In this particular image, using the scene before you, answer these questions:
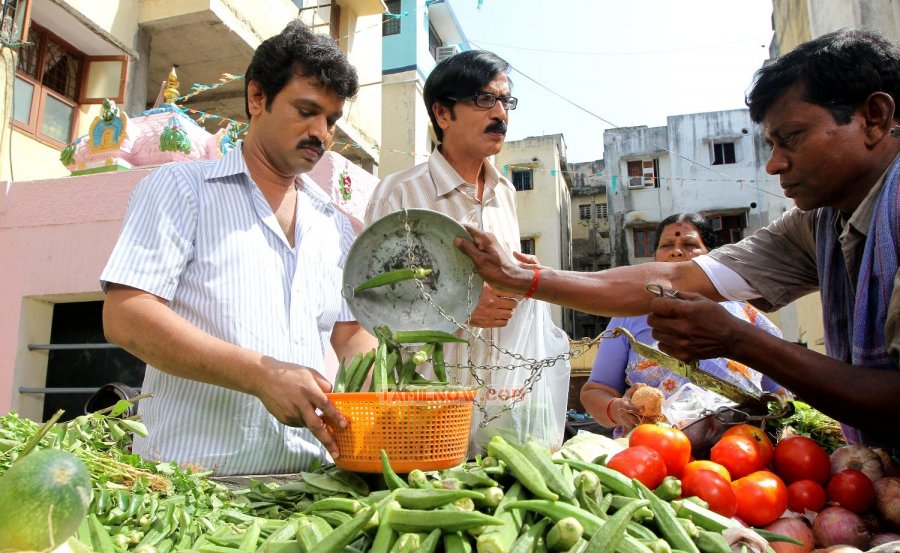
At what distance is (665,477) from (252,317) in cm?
161

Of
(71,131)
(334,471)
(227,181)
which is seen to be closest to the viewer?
(334,471)

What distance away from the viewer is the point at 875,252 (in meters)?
2.19

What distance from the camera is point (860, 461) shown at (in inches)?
85.2

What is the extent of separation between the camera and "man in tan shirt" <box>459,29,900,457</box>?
2146 millimetres

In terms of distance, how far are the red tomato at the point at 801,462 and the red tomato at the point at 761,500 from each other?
0.18 meters

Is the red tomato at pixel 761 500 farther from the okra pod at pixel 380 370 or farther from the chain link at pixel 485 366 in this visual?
the okra pod at pixel 380 370

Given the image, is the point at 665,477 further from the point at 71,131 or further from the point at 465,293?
the point at 71,131

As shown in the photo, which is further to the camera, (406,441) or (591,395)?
(591,395)

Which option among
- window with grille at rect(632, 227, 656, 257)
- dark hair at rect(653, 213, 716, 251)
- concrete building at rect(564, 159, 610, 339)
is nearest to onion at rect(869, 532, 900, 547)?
dark hair at rect(653, 213, 716, 251)

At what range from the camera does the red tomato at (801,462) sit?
2188 millimetres

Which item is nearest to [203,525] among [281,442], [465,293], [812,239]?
[281,442]

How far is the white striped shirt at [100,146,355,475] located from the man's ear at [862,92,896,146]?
228 cm

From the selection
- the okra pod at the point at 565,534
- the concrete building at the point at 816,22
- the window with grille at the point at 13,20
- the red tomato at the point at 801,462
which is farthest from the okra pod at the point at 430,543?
the window with grille at the point at 13,20

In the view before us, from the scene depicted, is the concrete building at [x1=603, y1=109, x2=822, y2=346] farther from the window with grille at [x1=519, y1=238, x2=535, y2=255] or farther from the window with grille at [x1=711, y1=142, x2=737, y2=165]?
the window with grille at [x1=519, y1=238, x2=535, y2=255]
